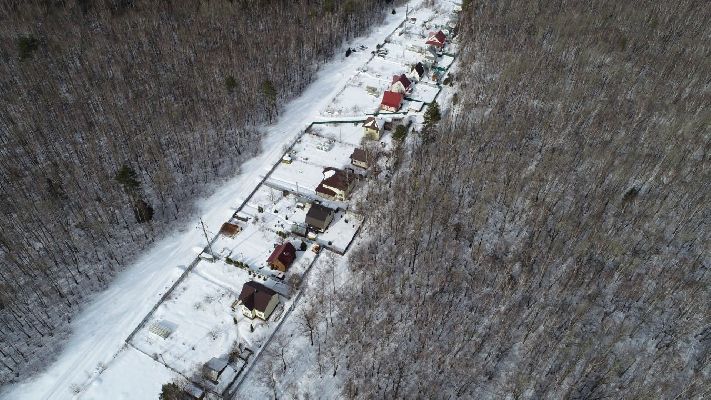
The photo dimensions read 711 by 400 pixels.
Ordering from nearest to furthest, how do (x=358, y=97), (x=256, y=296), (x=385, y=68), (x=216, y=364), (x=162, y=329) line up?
(x=216, y=364), (x=162, y=329), (x=256, y=296), (x=358, y=97), (x=385, y=68)

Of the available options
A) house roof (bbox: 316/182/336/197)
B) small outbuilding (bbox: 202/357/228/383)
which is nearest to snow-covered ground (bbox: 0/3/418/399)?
small outbuilding (bbox: 202/357/228/383)

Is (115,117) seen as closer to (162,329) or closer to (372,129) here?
(162,329)

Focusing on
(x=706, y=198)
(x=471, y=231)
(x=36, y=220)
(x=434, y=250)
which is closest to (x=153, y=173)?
(x=36, y=220)

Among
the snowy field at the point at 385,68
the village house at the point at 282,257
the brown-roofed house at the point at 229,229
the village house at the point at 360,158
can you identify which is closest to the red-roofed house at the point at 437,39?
the snowy field at the point at 385,68

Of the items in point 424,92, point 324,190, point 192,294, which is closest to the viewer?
point 192,294

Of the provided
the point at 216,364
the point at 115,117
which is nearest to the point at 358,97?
the point at 115,117

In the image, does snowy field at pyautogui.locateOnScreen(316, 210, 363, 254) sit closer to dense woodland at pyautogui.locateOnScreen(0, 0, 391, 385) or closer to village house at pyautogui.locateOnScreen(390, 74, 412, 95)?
dense woodland at pyautogui.locateOnScreen(0, 0, 391, 385)

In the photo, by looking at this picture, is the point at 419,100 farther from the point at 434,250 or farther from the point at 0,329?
the point at 0,329
